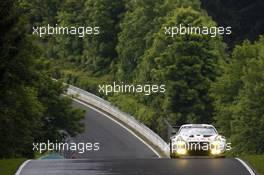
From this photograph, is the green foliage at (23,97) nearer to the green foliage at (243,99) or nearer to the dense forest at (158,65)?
the dense forest at (158,65)

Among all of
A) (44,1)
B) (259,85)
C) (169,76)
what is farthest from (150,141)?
(44,1)

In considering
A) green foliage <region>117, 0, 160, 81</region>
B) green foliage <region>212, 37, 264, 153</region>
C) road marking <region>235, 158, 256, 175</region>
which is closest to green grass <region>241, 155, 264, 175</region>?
road marking <region>235, 158, 256, 175</region>

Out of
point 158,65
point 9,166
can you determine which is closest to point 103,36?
point 158,65

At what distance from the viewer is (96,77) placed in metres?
122

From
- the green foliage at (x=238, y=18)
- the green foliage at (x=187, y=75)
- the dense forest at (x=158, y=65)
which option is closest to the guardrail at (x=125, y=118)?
the dense forest at (x=158, y=65)

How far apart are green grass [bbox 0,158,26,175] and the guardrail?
163 feet

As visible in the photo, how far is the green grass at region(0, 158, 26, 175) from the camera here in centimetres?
3076

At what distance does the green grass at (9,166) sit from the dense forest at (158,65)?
3440 millimetres

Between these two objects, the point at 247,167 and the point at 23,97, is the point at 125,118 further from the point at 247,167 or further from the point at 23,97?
the point at 247,167

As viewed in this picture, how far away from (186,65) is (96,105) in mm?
25376

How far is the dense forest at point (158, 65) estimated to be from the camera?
198ft

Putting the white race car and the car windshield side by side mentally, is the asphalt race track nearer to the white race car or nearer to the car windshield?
the white race car

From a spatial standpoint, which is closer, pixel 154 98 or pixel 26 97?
pixel 26 97

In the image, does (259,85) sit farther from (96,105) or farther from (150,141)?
→ (96,105)
